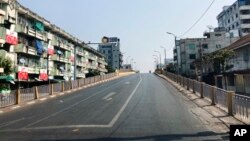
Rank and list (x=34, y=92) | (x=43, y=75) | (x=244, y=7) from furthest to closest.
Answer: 1. (x=244, y=7)
2. (x=43, y=75)
3. (x=34, y=92)

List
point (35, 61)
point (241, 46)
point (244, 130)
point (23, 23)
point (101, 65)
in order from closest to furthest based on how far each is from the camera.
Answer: point (244, 130)
point (241, 46)
point (23, 23)
point (35, 61)
point (101, 65)

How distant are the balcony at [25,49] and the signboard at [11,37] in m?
2.30

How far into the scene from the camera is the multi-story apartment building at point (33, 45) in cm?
5238

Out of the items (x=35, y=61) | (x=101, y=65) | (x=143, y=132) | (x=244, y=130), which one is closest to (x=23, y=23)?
(x=35, y=61)

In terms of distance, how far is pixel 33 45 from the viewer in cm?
6431

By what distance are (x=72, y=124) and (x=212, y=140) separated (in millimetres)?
7111

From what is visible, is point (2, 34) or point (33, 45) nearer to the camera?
point (2, 34)

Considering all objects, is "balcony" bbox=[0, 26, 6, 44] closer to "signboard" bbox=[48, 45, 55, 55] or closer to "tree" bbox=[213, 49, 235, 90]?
"signboard" bbox=[48, 45, 55, 55]

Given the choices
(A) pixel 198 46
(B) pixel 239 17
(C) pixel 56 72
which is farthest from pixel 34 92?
(B) pixel 239 17

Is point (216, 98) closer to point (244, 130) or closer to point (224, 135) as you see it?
point (224, 135)

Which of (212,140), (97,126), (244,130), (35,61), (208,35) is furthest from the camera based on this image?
(208,35)

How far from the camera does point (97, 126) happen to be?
648 inches

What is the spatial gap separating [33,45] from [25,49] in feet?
20.0

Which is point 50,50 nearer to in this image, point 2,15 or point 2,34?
point 2,15
